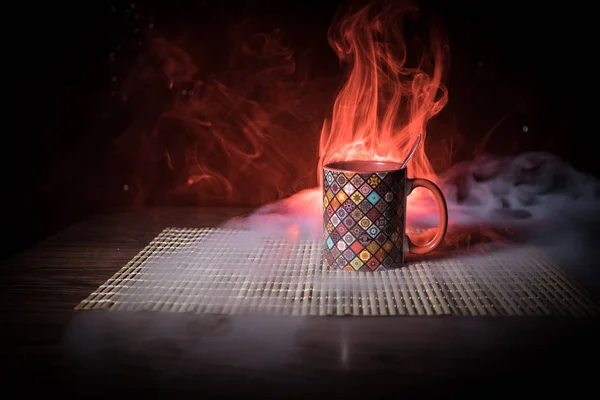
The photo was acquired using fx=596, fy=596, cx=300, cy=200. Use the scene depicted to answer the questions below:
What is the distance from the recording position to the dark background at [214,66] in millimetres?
1488

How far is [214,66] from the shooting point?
1.55 meters

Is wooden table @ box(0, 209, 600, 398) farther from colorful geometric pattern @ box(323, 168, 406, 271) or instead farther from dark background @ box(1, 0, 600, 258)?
dark background @ box(1, 0, 600, 258)

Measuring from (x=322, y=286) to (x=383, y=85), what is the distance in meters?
0.79

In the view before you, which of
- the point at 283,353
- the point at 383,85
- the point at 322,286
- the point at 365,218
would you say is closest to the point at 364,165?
the point at 365,218

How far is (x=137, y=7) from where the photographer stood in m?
1.53

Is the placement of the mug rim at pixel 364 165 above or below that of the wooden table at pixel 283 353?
above

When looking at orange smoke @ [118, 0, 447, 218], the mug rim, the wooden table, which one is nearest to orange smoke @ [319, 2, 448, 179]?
orange smoke @ [118, 0, 447, 218]

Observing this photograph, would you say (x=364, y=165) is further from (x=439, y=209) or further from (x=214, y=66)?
(x=214, y=66)

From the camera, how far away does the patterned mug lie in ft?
2.95

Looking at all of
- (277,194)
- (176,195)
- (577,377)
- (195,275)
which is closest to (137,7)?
(176,195)

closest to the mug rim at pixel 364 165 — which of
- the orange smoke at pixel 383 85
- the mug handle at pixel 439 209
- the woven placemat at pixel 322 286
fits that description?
the mug handle at pixel 439 209

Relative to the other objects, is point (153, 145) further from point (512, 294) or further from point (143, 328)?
point (512, 294)

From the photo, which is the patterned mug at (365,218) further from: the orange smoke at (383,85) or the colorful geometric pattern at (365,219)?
the orange smoke at (383,85)

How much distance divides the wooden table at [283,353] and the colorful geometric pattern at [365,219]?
0.61 ft
